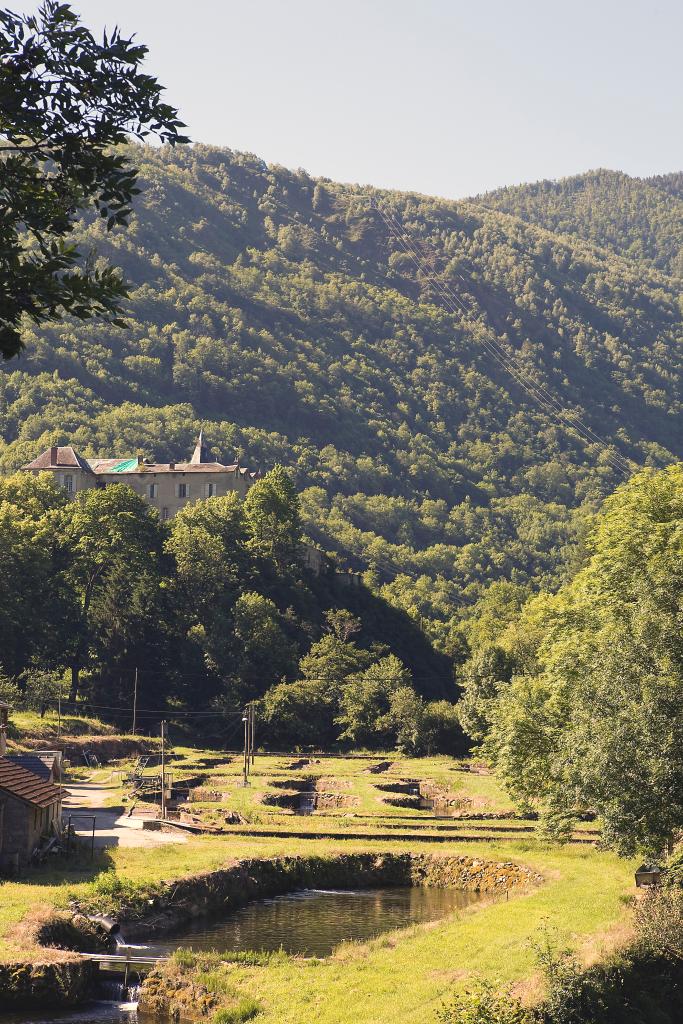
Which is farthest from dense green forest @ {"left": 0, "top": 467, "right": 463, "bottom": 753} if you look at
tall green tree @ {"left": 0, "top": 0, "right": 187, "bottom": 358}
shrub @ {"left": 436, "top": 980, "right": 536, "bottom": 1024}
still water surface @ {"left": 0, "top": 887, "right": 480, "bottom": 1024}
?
tall green tree @ {"left": 0, "top": 0, "right": 187, "bottom": 358}

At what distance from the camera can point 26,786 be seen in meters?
53.0

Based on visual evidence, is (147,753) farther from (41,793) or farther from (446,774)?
(41,793)

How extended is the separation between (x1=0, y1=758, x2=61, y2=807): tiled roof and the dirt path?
149 inches

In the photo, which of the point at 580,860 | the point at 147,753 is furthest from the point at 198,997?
the point at 147,753

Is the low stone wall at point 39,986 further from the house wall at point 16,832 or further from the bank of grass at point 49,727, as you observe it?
the bank of grass at point 49,727

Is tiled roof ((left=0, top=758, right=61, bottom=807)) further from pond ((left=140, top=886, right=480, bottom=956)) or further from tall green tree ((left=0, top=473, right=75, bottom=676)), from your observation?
tall green tree ((left=0, top=473, right=75, bottom=676))

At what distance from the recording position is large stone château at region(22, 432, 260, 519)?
557 ft

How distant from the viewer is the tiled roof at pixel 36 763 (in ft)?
196

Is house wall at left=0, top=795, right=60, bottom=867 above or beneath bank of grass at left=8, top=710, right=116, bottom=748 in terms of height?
above

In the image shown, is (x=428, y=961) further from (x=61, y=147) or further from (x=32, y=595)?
(x=32, y=595)

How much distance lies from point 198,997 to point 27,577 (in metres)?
100

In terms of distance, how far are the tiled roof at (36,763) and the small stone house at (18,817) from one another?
5.49 meters

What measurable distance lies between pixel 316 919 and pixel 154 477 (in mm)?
129186

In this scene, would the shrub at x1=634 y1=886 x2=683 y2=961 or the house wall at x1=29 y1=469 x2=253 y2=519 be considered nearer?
the shrub at x1=634 y1=886 x2=683 y2=961
